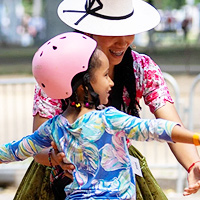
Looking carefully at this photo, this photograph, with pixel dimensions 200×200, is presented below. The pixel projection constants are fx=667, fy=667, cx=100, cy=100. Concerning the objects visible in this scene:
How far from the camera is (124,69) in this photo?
3.26 metres

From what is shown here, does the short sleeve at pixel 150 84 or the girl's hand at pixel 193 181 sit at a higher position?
the short sleeve at pixel 150 84

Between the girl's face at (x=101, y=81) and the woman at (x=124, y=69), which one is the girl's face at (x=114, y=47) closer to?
the woman at (x=124, y=69)

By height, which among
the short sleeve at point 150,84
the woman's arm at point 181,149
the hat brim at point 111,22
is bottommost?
the woman's arm at point 181,149

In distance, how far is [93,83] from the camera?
8.61 feet

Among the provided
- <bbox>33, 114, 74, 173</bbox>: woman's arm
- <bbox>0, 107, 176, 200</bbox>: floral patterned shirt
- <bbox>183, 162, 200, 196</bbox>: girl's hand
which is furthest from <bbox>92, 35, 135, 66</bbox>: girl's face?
<bbox>183, 162, 200, 196</bbox>: girl's hand

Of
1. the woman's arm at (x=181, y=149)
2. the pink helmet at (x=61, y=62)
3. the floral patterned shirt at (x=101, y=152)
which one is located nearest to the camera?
the floral patterned shirt at (x=101, y=152)

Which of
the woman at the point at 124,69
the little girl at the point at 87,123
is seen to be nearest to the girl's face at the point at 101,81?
the little girl at the point at 87,123

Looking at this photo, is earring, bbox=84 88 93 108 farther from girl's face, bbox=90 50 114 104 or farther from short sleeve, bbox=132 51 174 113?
short sleeve, bbox=132 51 174 113

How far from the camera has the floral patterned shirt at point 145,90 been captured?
3.18 metres

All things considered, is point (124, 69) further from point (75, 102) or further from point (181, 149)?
point (75, 102)

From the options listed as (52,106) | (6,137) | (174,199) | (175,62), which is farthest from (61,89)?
(175,62)

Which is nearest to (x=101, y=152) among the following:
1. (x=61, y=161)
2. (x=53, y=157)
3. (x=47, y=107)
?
(x=61, y=161)

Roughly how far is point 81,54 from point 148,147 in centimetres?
445

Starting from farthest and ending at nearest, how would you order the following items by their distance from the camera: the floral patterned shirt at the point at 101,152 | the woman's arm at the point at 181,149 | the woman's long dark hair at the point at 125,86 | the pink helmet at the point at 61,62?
1. the woman's long dark hair at the point at 125,86
2. the woman's arm at the point at 181,149
3. the pink helmet at the point at 61,62
4. the floral patterned shirt at the point at 101,152
